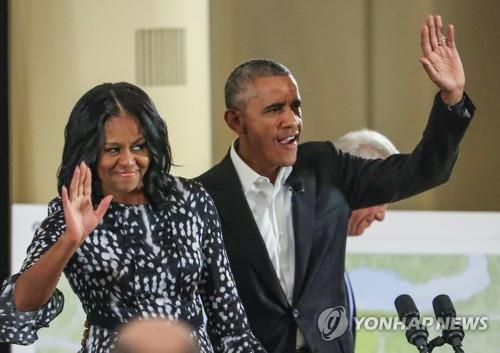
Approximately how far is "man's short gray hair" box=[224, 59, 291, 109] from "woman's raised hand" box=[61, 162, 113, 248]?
45 cm

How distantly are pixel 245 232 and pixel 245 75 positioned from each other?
0.33 meters

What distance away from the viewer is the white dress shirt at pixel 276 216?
77.9 inches

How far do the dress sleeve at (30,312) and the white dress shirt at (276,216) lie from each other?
0.45 metres

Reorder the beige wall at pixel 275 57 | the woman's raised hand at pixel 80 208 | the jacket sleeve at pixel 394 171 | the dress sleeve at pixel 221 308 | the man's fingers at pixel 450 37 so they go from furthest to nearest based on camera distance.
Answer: the beige wall at pixel 275 57
the jacket sleeve at pixel 394 171
the man's fingers at pixel 450 37
the dress sleeve at pixel 221 308
the woman's raised hand at pixel 80 208

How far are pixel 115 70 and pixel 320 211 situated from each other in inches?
29.0

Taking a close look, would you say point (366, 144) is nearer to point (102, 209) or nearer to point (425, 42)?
point (425, 42)

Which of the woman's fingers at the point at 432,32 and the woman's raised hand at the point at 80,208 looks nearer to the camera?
the woman's raised hand at the point at 80,208

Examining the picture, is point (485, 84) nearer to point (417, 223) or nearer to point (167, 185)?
A: point (417, 223)

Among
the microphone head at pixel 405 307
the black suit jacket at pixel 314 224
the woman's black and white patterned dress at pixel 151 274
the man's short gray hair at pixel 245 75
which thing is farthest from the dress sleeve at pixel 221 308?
the microphone head at pixel 405 307

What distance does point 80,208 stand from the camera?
1.62 meters

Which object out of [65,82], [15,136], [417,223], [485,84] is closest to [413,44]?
[485,84]

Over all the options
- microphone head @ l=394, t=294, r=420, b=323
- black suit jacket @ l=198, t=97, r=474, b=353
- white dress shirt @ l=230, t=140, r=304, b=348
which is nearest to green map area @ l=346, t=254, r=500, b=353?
microphone head @ l=394, t=294, r=420, b=323

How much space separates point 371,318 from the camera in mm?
2270

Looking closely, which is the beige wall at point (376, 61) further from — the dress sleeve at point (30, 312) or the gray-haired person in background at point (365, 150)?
the dress sleeve at point (30, 312)
